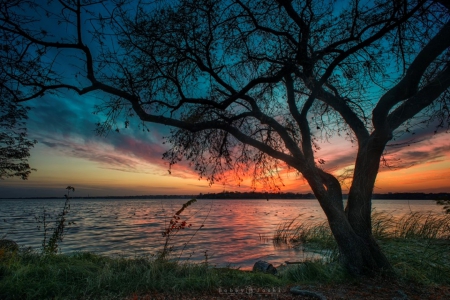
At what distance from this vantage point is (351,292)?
16.3 feet

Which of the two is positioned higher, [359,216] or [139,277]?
[359,216]

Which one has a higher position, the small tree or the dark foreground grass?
the small tree

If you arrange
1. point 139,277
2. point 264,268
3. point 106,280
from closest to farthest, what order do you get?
point 106,280 → point 139,277 → point 264,268

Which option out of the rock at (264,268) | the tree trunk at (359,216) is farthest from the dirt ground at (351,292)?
the rock at (264,268)

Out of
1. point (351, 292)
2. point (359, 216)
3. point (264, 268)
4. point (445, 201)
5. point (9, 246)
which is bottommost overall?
point (264, 268)

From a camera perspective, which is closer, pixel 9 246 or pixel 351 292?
pixel 351 292

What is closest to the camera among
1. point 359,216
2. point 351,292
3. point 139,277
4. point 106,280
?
point 351,292

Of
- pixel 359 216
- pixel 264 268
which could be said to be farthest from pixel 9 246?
pixel 359 216

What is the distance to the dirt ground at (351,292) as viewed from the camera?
4.75m

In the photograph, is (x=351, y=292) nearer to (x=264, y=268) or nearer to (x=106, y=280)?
(x=106, y=280)

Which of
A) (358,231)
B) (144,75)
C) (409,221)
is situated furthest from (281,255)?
(144,75)

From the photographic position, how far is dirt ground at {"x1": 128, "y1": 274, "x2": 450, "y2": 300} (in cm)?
475

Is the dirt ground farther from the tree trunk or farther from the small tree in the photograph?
the small tree

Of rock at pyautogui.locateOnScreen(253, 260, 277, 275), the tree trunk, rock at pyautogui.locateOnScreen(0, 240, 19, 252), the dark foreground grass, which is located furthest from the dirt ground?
rock at pyautogui.locateOnScreen(0, 240, 19, 252)
